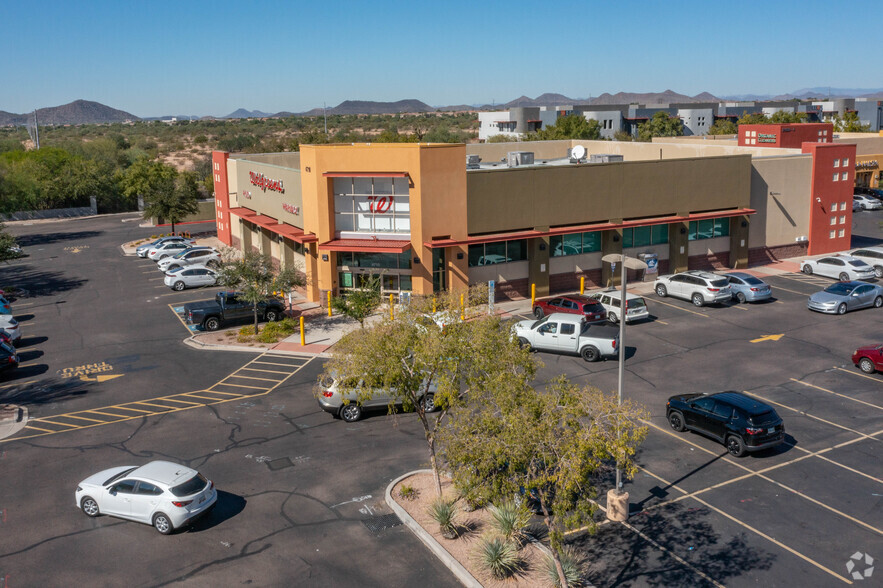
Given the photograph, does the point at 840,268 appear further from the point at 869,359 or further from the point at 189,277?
the point at 189,277

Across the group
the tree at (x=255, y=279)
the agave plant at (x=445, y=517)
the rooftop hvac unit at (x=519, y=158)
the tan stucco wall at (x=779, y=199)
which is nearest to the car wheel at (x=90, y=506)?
the agave plant at (x=445, y=517)

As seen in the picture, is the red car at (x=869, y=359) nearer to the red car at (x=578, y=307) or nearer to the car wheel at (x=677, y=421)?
the car wheel at (x=677, y=421)

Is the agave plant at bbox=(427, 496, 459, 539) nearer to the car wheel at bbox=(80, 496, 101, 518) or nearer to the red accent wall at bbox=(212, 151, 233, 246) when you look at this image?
the car wheel at bbox=(80, 496, 101, 518)

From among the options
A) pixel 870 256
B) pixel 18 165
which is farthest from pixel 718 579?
pixel 18 165

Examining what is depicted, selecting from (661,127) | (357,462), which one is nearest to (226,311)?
(357,462)

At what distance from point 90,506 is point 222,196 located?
43.5 meters

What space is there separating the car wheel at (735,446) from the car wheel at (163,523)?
15.5 metres

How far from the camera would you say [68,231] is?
241 ft

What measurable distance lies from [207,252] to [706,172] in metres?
33.5

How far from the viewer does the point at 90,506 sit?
18.8 meters

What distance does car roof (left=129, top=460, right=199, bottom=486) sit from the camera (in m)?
18.2

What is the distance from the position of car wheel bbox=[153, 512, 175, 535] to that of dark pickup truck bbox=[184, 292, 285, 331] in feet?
60.9

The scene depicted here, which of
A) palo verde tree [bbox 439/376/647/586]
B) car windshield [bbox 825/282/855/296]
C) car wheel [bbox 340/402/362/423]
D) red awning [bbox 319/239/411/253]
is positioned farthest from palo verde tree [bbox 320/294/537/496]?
car windshield [bbox 825/282/855/296]

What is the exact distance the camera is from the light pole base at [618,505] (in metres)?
17.9
